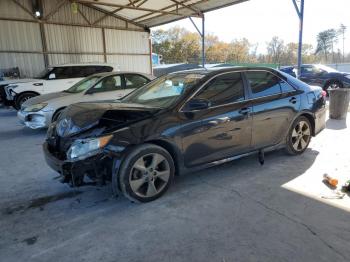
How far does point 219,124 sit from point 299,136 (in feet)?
5.98

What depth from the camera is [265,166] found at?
4.40 m

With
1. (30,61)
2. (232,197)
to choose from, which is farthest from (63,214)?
(30,61)

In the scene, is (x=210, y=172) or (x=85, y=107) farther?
(x=210, y=172)

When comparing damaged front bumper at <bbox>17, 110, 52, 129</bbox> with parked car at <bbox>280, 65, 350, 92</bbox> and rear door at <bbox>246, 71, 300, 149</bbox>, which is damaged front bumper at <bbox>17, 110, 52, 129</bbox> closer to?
rear door at <bbox>246, 71, 300, 149</bbox>

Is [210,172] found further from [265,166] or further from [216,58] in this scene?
[216,58]

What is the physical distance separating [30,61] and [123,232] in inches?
585

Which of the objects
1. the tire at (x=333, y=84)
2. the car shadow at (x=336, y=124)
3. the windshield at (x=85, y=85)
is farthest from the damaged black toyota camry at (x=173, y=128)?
the tire at (x=333, y=84)

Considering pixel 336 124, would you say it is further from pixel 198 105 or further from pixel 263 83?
pixel 198 105

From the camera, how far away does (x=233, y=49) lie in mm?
57031

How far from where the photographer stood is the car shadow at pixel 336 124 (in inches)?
274

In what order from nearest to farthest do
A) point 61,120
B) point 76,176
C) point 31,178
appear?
point 76,176 → point 61,120 → point 31,178

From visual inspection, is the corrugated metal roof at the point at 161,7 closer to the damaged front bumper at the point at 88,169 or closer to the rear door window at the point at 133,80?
the rear door window at the point at 133,80

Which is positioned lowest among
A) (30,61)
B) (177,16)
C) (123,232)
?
(123,232)

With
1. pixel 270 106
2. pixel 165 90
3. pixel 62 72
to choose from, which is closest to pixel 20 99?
pixel 62 72
